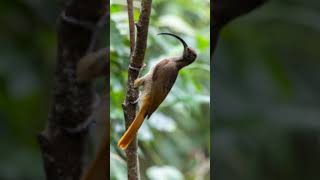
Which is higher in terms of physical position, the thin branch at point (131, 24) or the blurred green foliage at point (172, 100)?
the thin branch at point (131, 24)

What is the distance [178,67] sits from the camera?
776 millimetres

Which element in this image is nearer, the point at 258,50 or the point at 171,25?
the point at 258,50

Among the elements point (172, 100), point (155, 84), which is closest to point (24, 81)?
point (155, 84)

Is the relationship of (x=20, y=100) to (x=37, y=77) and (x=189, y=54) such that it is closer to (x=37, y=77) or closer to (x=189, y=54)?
(x=37, y=77)

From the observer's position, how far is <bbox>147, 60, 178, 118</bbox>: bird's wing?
2.51 feet

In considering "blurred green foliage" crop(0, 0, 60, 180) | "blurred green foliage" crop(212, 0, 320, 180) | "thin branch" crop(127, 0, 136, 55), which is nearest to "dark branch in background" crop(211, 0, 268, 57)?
"blurred green foliage" crop(212, 0, 320, 180)

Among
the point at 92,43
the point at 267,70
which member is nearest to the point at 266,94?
the point at 267,70

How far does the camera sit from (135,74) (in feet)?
2.56

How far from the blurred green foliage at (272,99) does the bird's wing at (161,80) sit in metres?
0.08

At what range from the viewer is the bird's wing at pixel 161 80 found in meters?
0.76

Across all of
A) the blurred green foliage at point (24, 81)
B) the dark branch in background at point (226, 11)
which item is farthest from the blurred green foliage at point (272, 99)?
the blurred green foliage at point (24, 81)

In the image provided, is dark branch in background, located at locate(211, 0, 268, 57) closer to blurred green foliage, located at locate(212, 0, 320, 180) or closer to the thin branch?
blurred green foliage, located at locate(212, 0, 320, 180)

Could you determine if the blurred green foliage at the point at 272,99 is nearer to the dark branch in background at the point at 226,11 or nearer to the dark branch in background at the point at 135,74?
the dark branch in background at the point at 226,11

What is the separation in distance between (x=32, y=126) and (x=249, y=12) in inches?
13.0
